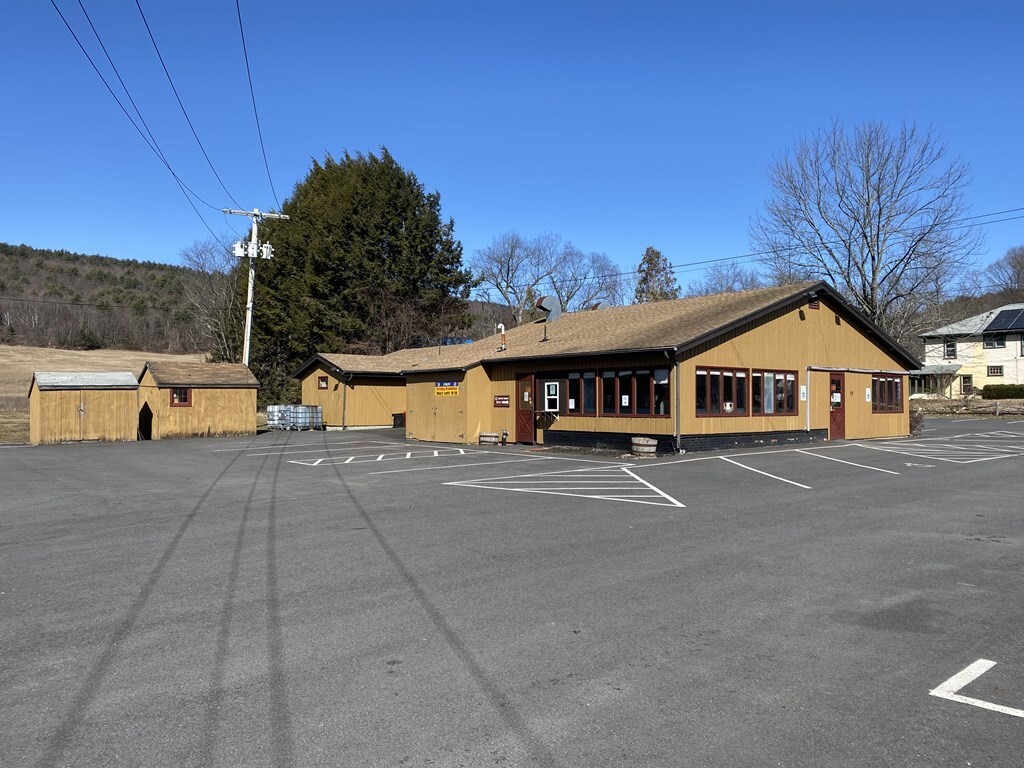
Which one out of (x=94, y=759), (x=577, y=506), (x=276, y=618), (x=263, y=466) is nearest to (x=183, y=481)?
(x=263, y=466)

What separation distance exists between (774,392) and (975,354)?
4903 cm

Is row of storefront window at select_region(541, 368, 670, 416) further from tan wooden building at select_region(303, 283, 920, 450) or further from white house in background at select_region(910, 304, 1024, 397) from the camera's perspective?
white house in background at select_region(910, 304, 1024, 397)

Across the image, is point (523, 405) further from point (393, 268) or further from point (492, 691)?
point (393, 268)

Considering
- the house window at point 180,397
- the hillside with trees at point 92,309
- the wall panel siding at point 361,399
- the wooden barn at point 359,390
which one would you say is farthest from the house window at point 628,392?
the hillside with trees at point 92,309

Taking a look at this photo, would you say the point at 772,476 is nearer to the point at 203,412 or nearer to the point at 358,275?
the point at 203,412

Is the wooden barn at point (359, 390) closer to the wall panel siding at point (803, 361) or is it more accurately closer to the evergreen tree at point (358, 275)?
the evergreen tree at point (358, 275)

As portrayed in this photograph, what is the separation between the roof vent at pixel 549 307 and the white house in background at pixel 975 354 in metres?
39.0

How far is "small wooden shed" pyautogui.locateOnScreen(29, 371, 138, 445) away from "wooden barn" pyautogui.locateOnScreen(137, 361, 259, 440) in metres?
0.76

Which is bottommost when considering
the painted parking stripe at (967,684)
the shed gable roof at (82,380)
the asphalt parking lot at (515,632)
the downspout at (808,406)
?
the painted parking stripe at (967,684)

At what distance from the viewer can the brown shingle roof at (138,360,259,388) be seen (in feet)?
102

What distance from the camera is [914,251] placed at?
38.0m

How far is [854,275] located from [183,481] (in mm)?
36621

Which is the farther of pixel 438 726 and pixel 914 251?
pixel 914 251

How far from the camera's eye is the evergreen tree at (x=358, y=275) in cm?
4862
